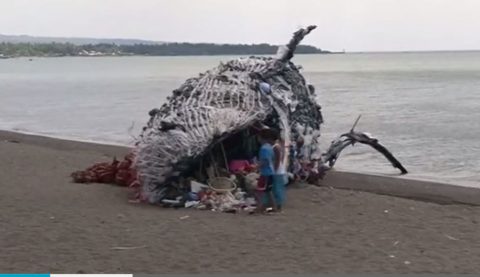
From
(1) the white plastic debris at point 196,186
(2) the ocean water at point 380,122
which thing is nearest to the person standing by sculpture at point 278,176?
(1) the white plastic debris at point 196,186

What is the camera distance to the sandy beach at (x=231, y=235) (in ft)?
27.4

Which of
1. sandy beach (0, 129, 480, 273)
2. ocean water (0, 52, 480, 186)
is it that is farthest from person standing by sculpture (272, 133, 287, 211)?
ocean water (0, 52, 480, 186)

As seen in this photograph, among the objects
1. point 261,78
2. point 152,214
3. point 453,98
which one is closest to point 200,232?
point 152,214

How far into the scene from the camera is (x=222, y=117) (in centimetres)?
1231

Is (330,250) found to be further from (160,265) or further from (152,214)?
(152,214)

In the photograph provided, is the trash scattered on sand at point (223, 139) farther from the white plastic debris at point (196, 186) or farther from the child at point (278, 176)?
the child at point (278, 176)

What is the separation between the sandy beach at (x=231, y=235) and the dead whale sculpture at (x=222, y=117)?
2.01ft

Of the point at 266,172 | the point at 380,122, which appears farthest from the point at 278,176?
the point at 380,122

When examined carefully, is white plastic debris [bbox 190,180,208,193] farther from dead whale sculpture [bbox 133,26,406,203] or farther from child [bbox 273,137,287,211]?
child [bbox 273,137,287,211]

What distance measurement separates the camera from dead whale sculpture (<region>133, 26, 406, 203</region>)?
11883mm

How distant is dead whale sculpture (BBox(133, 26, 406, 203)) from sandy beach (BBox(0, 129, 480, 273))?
61 cm

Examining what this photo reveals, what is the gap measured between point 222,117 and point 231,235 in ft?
9.12

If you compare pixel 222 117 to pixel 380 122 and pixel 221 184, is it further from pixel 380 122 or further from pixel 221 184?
pixel 380 122

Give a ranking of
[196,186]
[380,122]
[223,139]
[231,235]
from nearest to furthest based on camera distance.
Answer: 1. [231,235]
2. [223,139]
3. [196,186]
4. [380,122]
